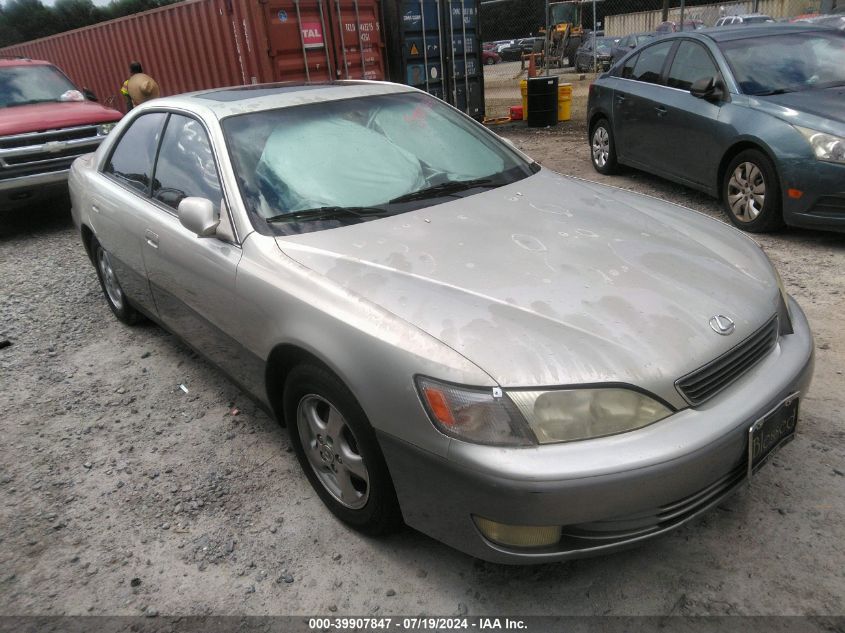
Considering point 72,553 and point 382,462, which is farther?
point 72,553

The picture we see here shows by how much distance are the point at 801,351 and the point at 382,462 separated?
5.10 feet

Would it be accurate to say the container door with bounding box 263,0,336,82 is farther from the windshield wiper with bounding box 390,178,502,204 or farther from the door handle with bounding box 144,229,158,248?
the windshield wiper with bounding box 390,178,502,204

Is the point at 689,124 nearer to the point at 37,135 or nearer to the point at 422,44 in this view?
the point at 422,44

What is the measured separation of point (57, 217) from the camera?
28.3ft

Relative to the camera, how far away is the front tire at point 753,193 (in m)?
5.21

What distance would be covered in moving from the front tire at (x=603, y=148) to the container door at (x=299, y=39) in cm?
393

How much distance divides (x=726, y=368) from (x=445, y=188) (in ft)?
4.96

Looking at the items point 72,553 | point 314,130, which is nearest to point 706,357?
point 314,130

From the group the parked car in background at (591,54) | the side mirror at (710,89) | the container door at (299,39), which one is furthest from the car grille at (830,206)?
the parked car in background at (591,54)

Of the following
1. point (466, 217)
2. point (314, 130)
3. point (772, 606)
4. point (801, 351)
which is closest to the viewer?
point (772, 606)

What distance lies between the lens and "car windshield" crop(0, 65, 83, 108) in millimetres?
8180

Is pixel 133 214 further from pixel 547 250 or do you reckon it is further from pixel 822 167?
pixel 822 167

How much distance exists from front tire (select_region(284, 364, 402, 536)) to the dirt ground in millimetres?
140

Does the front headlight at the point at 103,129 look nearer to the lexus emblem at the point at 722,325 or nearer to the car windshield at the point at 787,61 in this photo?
the car windshield at the point at 787,61
